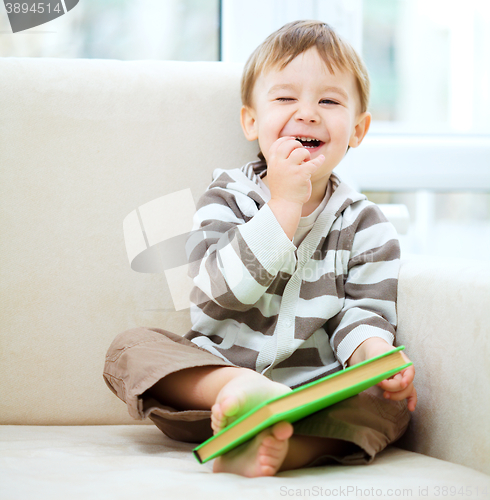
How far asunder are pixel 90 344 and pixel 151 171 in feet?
0.99

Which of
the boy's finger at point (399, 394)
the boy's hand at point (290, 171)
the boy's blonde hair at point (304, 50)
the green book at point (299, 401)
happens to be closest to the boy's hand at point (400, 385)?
the boy's finger at point (399, 394)

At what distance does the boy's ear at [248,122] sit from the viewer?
883 mm

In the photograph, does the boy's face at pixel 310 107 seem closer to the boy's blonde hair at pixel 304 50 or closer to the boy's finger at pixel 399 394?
the boy's blonde hair at pixel 304 50

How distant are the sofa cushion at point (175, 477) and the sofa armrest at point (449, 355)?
3 centimetres

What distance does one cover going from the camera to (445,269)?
66 centimetres

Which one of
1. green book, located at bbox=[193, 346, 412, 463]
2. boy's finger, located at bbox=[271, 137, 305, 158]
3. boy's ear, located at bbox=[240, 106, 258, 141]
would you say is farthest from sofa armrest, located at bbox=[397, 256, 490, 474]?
boy's ear, located at bbox=[240, 106, 258, 141]

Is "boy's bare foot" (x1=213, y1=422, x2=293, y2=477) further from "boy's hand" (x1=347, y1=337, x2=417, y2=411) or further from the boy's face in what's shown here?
the boy's face

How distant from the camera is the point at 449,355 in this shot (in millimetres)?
619

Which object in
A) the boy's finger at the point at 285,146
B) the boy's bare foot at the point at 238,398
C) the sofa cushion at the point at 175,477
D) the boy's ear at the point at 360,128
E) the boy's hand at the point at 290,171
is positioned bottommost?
the sofa cushion at the point at 175,477

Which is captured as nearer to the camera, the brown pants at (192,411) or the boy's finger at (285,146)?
the brown pants at (192,411)

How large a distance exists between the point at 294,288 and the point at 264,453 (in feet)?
1.11

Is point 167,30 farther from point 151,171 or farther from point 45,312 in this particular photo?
point 45,312

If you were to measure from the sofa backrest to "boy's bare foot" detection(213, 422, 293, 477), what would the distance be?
37cm

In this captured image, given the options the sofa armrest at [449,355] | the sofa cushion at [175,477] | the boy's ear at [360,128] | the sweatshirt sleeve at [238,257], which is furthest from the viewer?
the boy's ear at [360,128]
